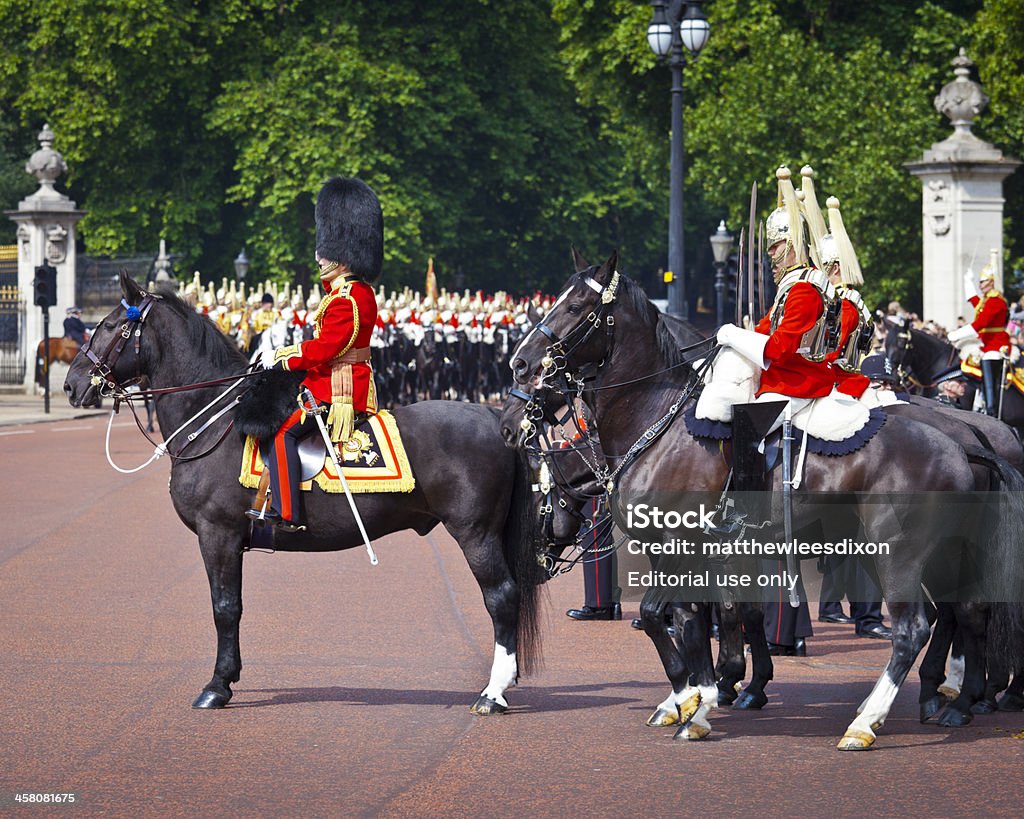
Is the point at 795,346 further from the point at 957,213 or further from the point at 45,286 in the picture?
the point at 45,286

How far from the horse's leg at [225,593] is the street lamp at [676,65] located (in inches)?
478

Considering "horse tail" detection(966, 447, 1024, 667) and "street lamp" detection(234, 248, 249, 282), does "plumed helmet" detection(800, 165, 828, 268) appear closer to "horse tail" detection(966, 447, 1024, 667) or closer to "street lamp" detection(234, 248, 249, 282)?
"horse tail" detection(966, 447, 1024, 667)

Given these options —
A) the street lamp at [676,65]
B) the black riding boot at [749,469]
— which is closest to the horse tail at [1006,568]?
the black riding boot at [749,469]

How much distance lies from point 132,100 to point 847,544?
4111 centimetres

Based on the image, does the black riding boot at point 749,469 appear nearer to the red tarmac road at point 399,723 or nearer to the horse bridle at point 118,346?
the red tarmac road at point 399,723

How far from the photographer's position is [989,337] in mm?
17469

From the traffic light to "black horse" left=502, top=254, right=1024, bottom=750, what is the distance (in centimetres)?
2704

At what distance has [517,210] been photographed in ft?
174

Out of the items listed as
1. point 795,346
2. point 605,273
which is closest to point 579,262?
point 605,273

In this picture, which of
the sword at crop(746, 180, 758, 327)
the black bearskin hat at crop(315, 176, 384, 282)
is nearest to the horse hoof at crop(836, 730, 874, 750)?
the sword at crop(746, 180, 758, 327)

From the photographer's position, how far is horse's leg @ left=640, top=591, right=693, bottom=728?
25.8 feet

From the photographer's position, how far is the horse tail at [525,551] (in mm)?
8672

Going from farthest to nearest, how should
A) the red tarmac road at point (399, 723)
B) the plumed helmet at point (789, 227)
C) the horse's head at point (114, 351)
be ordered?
the horse's head at point (114, 351) < the plumed helmet at point (789, 227) < the red tarmac road at point (399, 723)

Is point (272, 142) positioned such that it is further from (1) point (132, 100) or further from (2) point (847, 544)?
(2) point (847, 544)
